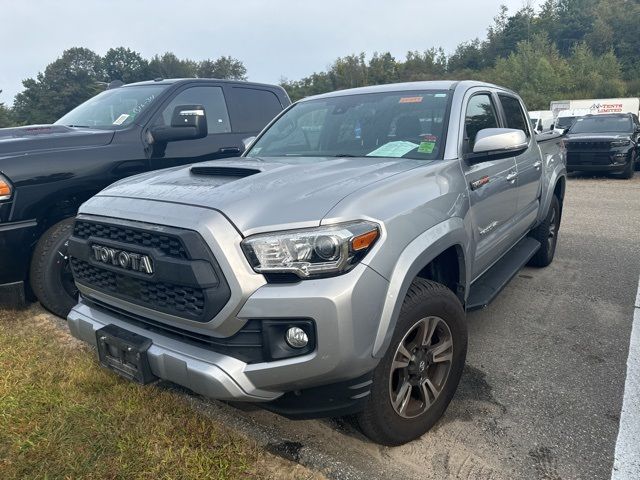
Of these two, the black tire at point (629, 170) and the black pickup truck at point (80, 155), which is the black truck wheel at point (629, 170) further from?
the black pickup truck at point (80, 155)

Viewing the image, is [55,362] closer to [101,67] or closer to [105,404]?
[105,404]

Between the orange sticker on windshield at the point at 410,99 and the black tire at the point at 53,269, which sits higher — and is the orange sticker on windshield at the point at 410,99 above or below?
above

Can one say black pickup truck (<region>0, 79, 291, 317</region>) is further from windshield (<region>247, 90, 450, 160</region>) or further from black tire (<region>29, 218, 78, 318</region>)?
windshield (<region>247, 90, 450, 160</region>)

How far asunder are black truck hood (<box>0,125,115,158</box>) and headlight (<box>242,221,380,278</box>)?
8.74 feet

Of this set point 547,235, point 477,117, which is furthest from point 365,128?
point 547,235

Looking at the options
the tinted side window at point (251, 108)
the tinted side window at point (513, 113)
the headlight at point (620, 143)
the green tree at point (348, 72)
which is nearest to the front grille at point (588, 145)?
the headlight at point (620, 143)

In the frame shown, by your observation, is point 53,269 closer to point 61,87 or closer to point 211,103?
point 211,103

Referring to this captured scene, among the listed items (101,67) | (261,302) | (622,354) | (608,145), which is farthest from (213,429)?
(101,67)

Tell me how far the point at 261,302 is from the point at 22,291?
Result: 2640 mm

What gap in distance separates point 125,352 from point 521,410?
6.92ft

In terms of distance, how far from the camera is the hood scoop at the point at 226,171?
2572mm

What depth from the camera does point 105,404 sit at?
268 cm

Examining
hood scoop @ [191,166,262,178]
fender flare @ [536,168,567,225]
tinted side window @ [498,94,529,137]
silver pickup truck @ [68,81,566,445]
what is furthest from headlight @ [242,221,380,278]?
fender flare @ [536,168,567,225]

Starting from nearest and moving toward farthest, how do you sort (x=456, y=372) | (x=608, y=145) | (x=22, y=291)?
(x=456, y=372)
(x=22, y=291)
(x=608, y=145)
